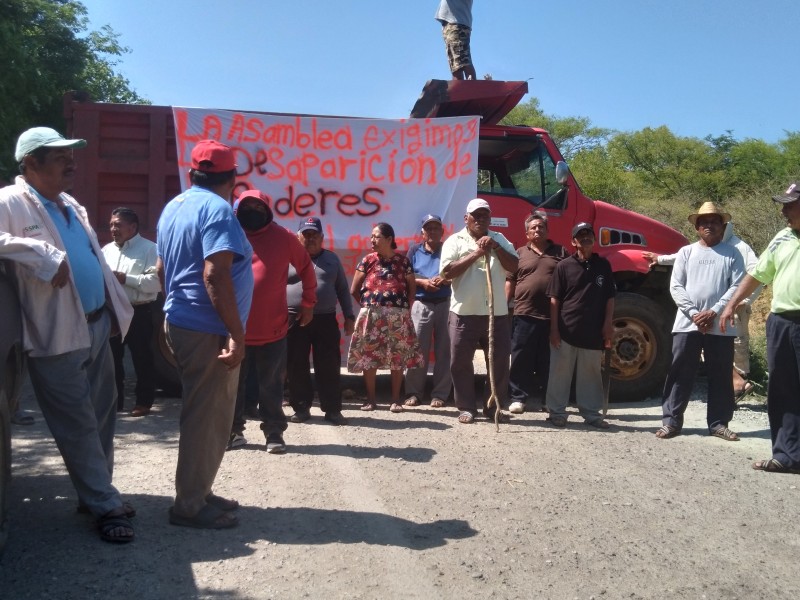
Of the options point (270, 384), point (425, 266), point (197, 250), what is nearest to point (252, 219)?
point (270, 384)

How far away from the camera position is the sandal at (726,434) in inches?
241

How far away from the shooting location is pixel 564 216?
752 cm

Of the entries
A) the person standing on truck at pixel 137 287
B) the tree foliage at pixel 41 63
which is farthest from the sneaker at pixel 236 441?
the tree foliage at pixel 41 63

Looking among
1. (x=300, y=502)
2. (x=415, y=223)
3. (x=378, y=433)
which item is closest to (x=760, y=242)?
(x=415, y=223)

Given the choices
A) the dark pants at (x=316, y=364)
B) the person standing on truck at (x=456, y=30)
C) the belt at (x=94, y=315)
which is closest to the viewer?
the belt at (x=94, y=315)

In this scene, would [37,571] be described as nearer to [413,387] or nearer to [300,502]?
[300,502]

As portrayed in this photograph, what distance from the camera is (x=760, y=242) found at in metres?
17.2

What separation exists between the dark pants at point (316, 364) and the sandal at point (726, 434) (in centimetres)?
A: 314

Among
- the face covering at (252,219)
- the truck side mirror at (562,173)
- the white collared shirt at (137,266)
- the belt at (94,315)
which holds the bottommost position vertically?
the belt at (94,315)

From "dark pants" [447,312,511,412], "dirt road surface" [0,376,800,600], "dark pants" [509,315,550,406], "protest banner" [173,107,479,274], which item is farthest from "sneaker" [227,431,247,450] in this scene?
"dark pants" [509,315,550,406]

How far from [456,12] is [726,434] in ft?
18.4

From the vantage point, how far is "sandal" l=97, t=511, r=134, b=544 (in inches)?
140

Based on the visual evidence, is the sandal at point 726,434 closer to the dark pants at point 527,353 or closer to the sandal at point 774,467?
the sandal at point 774,467

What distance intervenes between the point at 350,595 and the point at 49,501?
2.00 metres
